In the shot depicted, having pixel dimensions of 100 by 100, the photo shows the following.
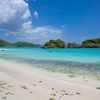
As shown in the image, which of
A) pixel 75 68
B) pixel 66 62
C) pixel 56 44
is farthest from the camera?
pixel 56 44

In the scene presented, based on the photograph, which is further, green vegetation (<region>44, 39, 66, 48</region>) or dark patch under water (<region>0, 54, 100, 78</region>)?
green vegetation (<region>44, 39, 66, 48</region>)

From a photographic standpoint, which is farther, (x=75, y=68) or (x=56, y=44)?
(x=56, y=44)

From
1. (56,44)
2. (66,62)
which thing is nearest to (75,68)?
(66,62)

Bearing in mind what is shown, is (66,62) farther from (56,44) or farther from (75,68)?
(56,44)

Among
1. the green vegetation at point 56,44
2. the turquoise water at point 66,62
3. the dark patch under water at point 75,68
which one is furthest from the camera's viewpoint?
the green vegetation at point 56,44

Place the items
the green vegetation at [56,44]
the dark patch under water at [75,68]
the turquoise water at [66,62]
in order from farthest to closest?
1. the green vegetation at [56,44]
2. the turquoise water at [66,62]
3. the dark patch under water at [75,68]

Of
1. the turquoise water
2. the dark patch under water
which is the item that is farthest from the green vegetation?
the dark patch under water

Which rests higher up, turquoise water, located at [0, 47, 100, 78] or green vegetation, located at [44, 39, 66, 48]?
green vegetation, located at [44, 39, 66, 48]

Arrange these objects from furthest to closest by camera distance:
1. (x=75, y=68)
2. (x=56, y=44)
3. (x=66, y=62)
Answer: (x=56, y=44)
(x=66, y=62)
(x=75, y=68)

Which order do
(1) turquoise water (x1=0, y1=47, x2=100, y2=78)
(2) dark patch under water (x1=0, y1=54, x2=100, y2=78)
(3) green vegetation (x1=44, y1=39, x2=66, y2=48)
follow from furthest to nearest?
(3) green vegetation (x1=44, y1=39, x2=66, y2=48) < (1) turquoise water (x1=0, y1=47, x2=100, y2=78) < (2) dark patch under water (x1=0, y1=54, x2=100, y2=78)

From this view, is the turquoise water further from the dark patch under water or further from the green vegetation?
the green vegetation

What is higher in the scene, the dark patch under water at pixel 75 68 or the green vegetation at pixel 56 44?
the green vegetation at pixel 56 44

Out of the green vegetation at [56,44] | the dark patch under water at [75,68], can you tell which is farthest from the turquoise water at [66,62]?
the green vegetation at [56,44]

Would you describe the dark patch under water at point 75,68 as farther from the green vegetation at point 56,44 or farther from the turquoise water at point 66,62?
the green vegetation at point 56,44
